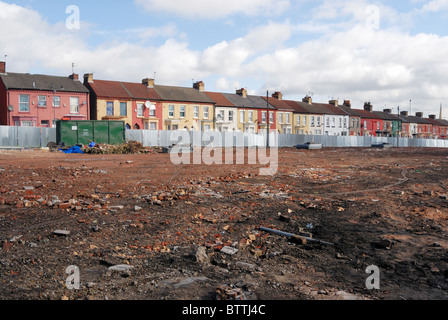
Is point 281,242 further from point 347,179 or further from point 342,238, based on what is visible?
point 347,179

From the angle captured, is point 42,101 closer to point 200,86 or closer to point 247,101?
point 200,86

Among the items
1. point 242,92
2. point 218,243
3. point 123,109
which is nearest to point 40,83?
point 123,109

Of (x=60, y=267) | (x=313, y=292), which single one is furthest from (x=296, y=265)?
(x=60, y=267)

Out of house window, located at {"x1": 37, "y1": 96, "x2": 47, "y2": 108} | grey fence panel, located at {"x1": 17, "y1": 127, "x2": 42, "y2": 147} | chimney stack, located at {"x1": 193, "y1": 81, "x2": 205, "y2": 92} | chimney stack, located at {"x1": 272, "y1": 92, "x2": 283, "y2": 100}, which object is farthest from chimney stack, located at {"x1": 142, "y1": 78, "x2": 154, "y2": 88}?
chimney stack, located at {"x1": 272, "y1": 92, "x2": 283, "y2": 100}

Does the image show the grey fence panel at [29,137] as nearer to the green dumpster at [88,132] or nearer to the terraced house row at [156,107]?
the green dumpster at [88,132]

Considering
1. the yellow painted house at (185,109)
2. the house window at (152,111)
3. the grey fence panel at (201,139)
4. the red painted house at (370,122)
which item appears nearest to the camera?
the grey fence panel at (201,139)

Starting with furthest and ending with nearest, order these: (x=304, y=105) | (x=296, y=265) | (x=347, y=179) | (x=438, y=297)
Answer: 1. (x=304, y=105)
2. (x=347, y=179)
3. (x=296, y=265)
4. (x=438, y=297)

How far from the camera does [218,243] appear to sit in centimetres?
573

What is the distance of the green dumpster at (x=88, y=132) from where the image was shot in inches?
1244

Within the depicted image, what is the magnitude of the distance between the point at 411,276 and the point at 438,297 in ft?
1.90

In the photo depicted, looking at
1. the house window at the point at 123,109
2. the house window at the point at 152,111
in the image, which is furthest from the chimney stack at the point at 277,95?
the house window at the point at 123,109

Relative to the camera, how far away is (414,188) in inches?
440

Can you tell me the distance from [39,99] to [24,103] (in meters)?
1.52
